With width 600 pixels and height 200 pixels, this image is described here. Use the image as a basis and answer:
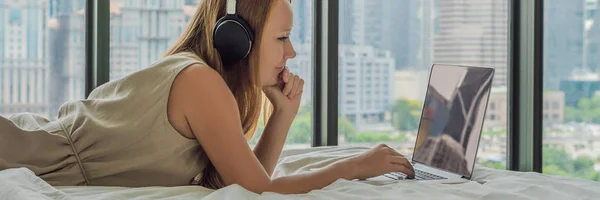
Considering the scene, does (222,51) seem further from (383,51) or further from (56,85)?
(383,51)

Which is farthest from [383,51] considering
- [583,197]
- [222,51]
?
[583,197]

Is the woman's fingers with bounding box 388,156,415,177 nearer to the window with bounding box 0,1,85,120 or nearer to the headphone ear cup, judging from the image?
the headphone ear cup

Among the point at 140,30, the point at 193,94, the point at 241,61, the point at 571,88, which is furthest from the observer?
the point at 571,88

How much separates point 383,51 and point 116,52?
1.05 metres

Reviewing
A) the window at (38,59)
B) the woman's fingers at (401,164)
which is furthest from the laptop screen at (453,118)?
the window at (38,59)

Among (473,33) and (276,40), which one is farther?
(473,33)

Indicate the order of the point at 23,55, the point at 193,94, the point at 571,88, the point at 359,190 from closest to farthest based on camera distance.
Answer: the point at 359,190, the point at 193,94, the point at 23,55, the point at 571,88

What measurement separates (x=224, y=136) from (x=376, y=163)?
1.17 feet

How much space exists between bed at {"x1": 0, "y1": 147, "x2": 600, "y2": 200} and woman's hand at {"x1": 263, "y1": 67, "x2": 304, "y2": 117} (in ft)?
1.18

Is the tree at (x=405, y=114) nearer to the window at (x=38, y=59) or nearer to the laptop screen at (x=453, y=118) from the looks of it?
the laptop screen at (x=453, y=118)

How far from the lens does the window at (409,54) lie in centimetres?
310

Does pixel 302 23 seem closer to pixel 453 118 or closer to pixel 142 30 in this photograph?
pixel 142 30

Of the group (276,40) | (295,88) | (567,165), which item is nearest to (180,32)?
(295,88)

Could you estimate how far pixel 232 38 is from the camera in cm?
167
